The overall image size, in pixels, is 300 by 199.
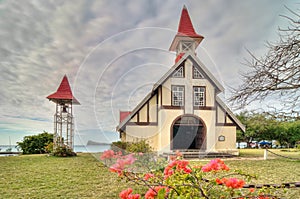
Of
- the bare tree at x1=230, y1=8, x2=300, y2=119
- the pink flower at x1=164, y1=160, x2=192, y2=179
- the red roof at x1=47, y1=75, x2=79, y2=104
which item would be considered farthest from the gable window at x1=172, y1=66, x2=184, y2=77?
the pink flower at x1=164, y1=160, x2=192, y2=179

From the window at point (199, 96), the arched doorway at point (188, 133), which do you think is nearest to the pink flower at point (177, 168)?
the arched doorway at point (188, 133)

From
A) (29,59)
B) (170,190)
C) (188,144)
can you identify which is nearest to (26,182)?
(29,59)

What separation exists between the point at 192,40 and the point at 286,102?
11017mm

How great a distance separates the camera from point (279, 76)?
391 cm

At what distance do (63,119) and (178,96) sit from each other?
6.71m

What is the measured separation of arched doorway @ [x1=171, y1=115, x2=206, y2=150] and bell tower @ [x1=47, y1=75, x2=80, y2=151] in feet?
19.2

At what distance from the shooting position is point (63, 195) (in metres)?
4.37

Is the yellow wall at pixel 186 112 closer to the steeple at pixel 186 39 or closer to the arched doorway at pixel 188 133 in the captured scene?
the arched doorway at pixel 188 133

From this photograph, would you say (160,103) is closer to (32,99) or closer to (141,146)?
(141,146)

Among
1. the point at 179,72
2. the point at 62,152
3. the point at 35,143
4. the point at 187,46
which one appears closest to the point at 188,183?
the point at 179,72

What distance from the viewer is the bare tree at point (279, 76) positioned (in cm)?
378

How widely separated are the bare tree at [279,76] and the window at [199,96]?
8.00 m

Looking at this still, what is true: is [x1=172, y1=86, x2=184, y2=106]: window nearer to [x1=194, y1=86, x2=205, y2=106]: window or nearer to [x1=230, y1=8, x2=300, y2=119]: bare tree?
[x1=194, y1=86, x2=205, y2=106]: window

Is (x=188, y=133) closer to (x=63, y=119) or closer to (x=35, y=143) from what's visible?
(x=63, y=119)
